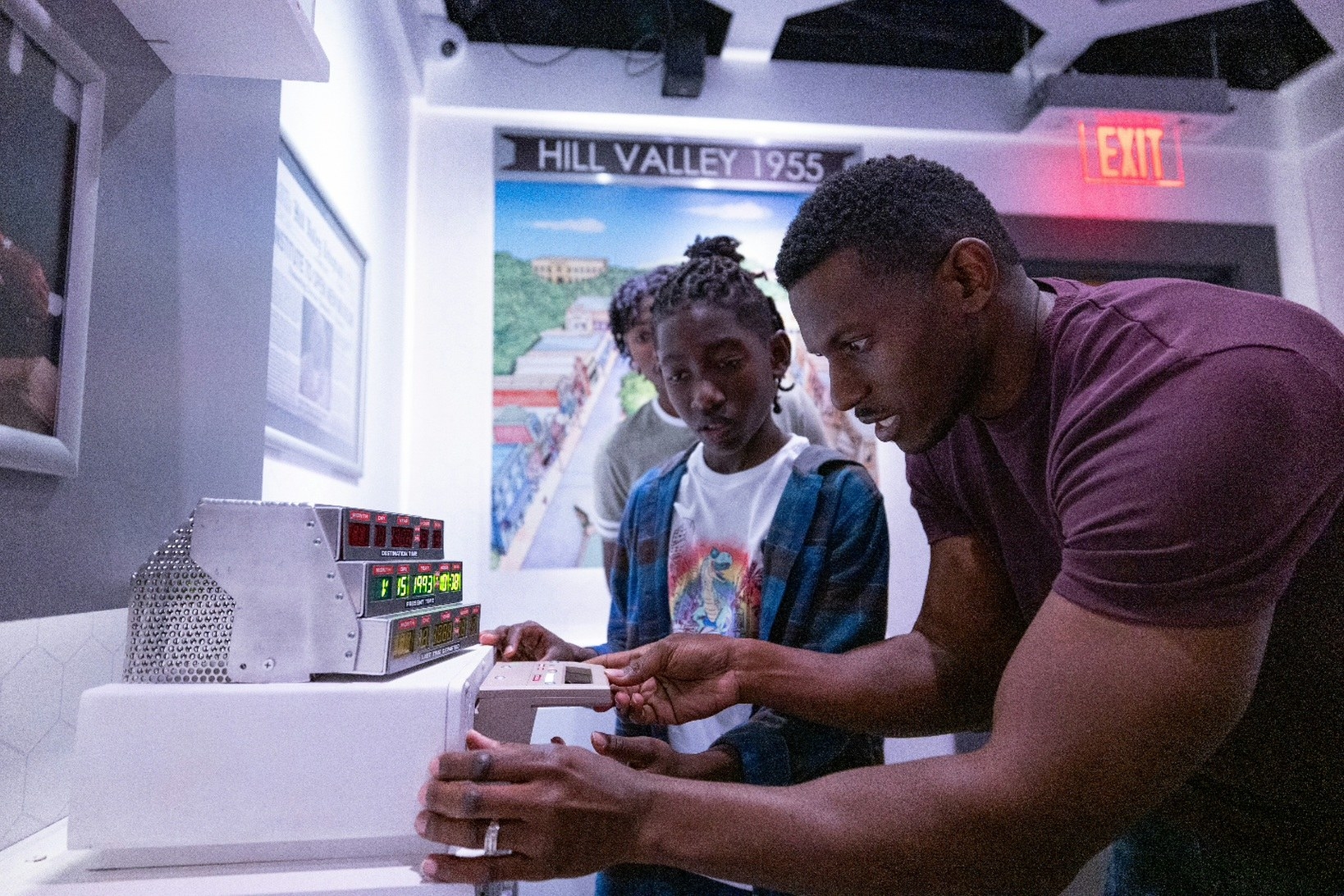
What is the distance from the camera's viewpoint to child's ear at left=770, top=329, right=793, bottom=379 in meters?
1.48

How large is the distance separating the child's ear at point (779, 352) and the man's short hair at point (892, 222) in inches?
15.8

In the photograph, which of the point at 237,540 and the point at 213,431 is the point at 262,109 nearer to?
the point at 213,431

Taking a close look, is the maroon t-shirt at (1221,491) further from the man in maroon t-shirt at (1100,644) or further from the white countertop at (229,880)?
the white countertop at (229,880)

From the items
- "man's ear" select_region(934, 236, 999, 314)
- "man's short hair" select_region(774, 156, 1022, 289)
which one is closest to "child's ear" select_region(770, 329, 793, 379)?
"man's short hair" select_region(774, 156, 1022, 289)

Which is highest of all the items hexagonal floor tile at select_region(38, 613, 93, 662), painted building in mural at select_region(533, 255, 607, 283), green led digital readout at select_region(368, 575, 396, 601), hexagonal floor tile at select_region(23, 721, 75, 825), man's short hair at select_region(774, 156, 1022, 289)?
painted building in mural at select_region(533, 255, 607, 283)

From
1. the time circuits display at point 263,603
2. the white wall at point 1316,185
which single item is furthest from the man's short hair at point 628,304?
the white wall at point 1316,185

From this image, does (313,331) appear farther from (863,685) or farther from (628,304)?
(863,685)

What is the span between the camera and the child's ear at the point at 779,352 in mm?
1484

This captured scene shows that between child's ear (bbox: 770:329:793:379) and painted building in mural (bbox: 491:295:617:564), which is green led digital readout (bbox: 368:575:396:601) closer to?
child's ear (bbox: 770:329:793:379)

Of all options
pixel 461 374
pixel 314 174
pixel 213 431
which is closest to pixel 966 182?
pixel 213 431

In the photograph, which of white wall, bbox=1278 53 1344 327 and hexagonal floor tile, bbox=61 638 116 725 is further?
white wall, bbox=1278 53 1344 327

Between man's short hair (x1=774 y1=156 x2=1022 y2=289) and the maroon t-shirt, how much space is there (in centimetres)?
15

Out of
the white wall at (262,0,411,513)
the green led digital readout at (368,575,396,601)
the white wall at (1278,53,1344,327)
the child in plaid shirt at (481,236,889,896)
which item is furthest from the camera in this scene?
the white wall at (1278,53,1344,327)

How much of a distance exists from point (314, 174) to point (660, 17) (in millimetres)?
1810
